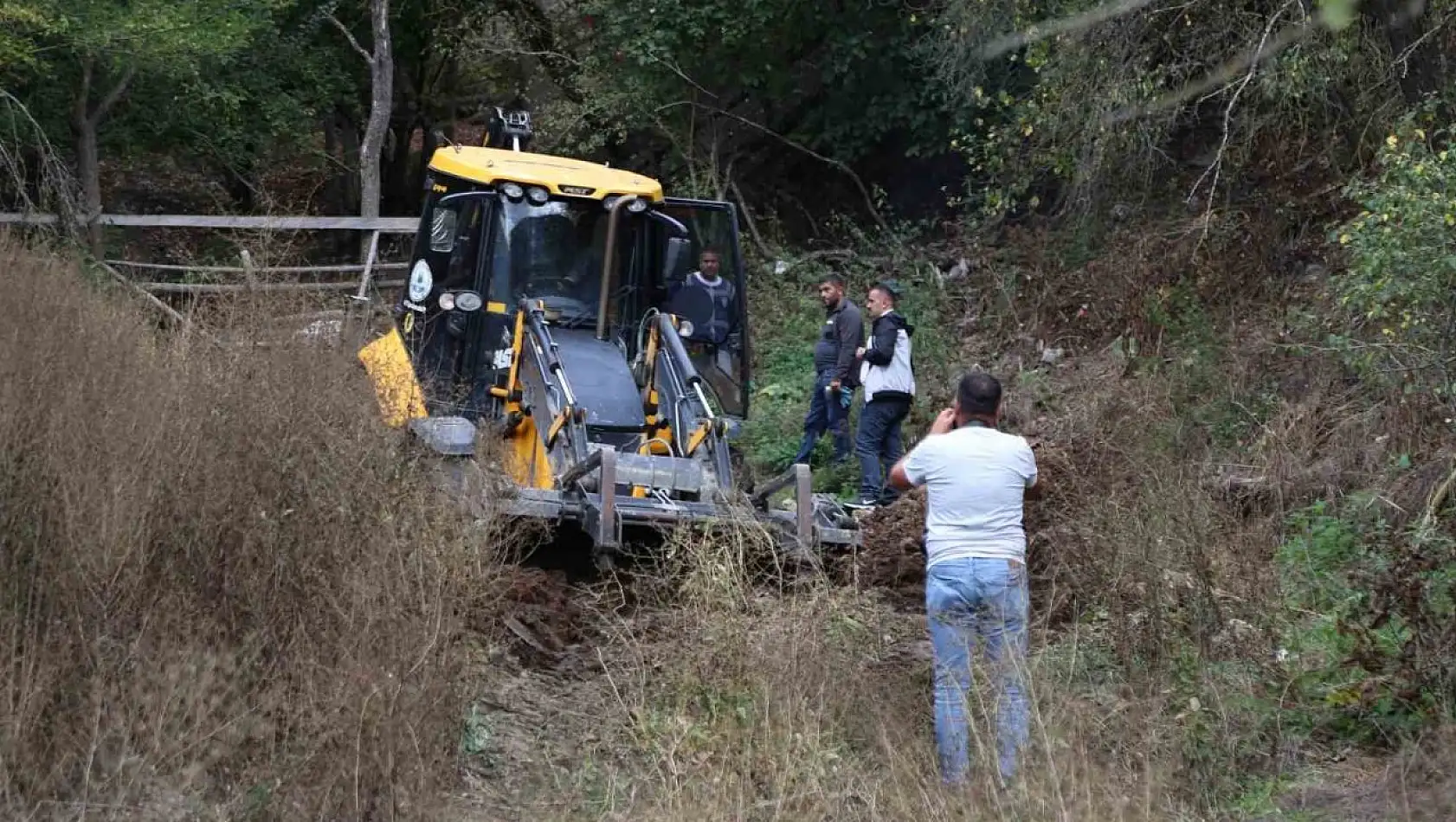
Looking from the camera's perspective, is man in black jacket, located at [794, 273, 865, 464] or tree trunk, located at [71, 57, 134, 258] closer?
man in black jacket, located at [794, 273, 865, 464]

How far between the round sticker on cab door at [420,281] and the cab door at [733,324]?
4.56 feet

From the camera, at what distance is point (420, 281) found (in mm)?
10281

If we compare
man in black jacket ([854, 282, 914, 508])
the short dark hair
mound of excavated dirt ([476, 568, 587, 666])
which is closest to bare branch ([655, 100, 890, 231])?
man in black jacket ([854, 282, 914, 508])

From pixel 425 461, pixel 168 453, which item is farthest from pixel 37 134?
pixel 168 453

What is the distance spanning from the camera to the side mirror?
9.72 meters

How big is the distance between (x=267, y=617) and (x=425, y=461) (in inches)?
68.7

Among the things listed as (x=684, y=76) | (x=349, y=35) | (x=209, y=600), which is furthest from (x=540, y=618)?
(x=349, y=35)

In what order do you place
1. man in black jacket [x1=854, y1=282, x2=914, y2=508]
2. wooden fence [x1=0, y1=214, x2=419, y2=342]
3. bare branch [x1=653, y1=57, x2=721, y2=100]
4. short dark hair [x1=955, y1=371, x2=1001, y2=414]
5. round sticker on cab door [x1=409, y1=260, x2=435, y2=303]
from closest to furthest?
1. short dark hair [x1=955, y1=371, x2=1001, y2=414]
2. round sticker on cab door [x1=409, y1=260, x2=435, y2=303]
3. man in black jacket [x1=854, y1=282, x2=914, y2=508]
4. wooden fence [x1=0, y1=214, x2=419, y2=342]
5. bare branch [x1=653, y1=57, x2=721, y2=100]

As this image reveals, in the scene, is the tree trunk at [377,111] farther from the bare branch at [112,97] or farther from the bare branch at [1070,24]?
the bare branch at [1070,24]

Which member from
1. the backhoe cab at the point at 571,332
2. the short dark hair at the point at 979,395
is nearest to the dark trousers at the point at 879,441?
the backhoe cab at the point at 571,332

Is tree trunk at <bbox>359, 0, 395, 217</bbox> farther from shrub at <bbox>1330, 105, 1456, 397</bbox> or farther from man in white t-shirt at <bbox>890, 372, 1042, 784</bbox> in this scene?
man in white t-shirt at <bbox>890, 372, 1042, 784</bbox>

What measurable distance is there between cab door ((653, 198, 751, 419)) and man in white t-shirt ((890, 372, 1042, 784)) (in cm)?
426

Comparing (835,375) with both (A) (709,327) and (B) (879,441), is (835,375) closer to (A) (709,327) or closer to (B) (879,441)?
(B) (879,441)

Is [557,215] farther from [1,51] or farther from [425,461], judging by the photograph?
[1,51]
